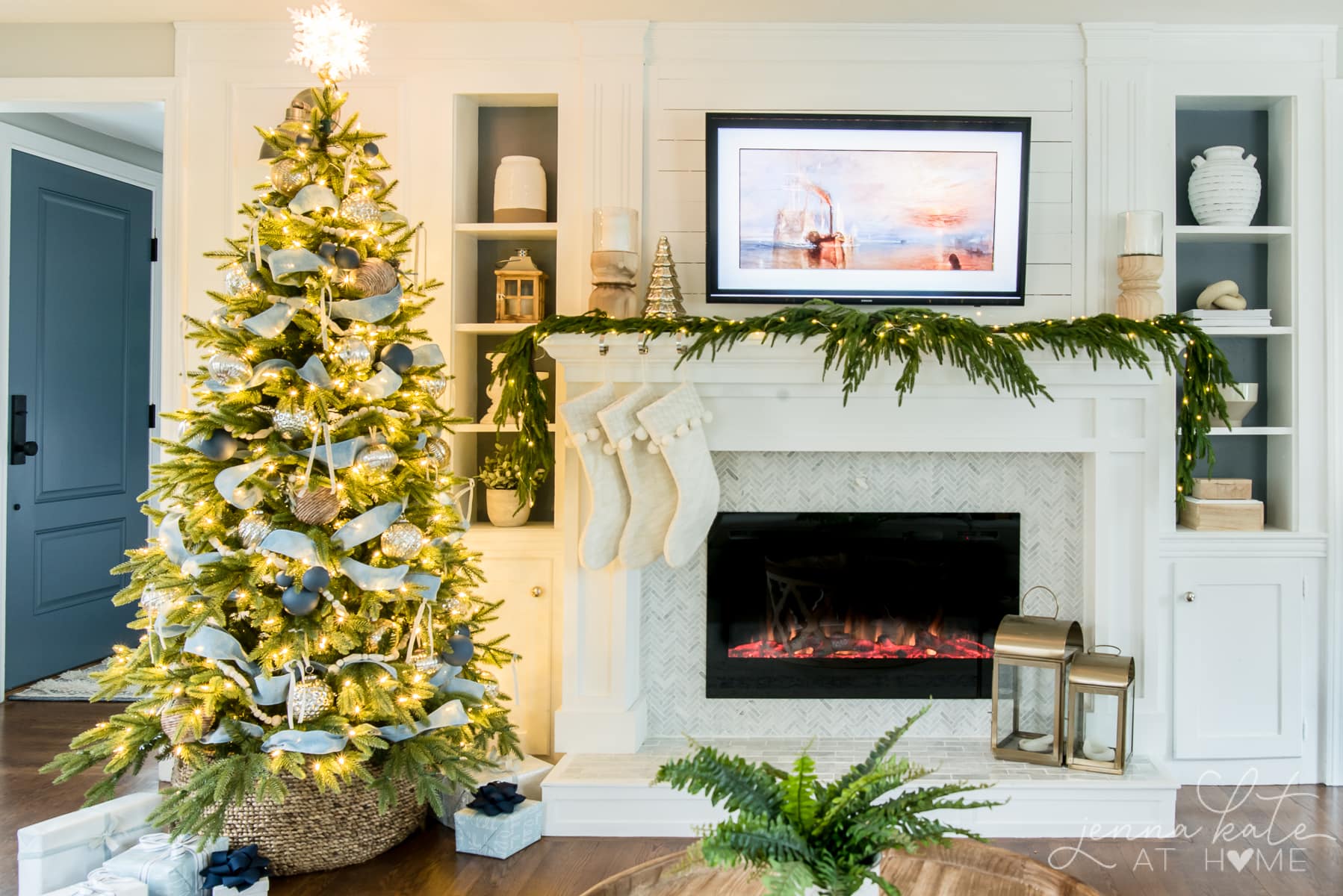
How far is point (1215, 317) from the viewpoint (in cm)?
323

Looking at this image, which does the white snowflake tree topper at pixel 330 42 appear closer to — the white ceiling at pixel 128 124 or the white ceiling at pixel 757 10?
the white ceiling at pixel 757 10

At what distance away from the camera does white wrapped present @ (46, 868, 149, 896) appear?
212 cm

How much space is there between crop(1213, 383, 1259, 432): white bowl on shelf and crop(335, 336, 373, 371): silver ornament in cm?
256

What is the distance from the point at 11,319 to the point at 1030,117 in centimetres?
391

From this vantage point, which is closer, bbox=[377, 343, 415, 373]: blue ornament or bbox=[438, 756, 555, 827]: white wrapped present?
bbox=[377, 343, 415, 373]: blue ornament

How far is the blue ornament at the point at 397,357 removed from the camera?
8.41ft

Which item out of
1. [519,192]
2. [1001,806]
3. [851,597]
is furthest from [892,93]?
[1001,806]

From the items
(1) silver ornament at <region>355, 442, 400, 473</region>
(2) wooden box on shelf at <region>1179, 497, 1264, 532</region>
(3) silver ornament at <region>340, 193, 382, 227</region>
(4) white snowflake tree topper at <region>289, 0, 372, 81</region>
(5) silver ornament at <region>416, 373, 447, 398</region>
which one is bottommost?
(2) wooden box on shelf at <region>1179, 497, 1264, 532</region>

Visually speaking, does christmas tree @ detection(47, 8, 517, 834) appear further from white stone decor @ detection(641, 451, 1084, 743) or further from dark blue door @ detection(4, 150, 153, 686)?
dark blue door @ detection(4, 150, 153, 686)

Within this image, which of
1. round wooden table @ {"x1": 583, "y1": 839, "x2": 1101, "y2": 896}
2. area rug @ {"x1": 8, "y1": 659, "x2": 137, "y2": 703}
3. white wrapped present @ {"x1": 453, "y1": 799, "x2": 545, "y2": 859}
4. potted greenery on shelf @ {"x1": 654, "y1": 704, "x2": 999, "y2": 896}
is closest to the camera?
potted greenery on shelf @ {"x1": 654, "y1": 704, "x2": 999, "y2": 896}

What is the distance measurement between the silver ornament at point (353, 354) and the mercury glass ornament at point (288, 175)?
42 cm

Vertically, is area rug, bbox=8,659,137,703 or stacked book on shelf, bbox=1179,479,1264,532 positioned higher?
stacked book on shelf, bbox=1179,479,1264,532

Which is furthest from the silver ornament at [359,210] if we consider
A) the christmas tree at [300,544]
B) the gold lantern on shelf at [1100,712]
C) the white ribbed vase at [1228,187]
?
the white ribbed vase at [1228,187]

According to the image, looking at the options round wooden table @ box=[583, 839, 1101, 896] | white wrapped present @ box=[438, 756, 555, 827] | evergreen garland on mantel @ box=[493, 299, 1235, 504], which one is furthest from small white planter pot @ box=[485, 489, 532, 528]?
round wooden table @ box=[583, 839, 1101, 896]
